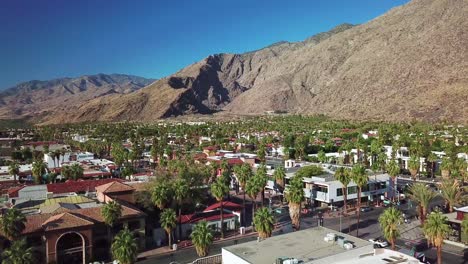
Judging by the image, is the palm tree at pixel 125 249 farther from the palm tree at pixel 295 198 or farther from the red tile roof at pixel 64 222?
the palm tree at pixel 295 198

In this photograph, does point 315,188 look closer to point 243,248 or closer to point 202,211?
point 202,211

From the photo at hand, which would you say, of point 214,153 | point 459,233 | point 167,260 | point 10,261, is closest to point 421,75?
point 214,153

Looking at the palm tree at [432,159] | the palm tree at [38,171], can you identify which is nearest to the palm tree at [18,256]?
the palm tree at [38,171]

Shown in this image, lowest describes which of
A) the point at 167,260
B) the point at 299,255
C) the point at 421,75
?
the point at 167,260

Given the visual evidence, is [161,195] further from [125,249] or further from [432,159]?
[432,159]

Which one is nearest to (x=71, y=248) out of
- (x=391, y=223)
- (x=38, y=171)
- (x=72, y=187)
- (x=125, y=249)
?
(x=125, y=249)

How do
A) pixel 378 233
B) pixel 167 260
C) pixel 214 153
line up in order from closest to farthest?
pixel 167 260, pixel 378 233, pixel 214 153

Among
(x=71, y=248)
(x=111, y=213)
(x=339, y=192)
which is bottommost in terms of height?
(x=71, y=248)

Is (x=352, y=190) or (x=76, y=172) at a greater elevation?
(x=76, y=172)
